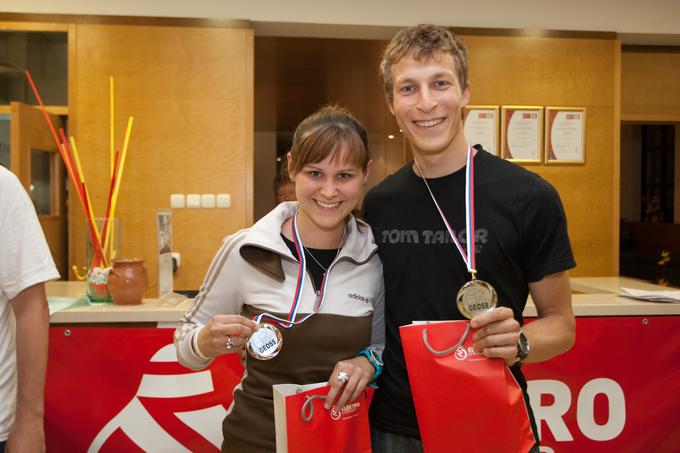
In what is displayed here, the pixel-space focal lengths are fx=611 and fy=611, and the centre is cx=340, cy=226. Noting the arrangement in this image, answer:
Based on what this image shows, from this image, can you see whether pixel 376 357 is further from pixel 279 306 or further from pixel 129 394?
pixel 129 394

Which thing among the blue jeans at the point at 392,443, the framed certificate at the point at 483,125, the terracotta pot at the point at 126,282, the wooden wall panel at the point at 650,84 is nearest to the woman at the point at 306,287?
the blue jeans at the point at 392,443

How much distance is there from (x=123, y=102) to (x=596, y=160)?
3512 mm

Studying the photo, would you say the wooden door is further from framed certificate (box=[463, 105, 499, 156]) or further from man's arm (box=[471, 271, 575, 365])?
man's arm (box=[471, 271, 575, 365])

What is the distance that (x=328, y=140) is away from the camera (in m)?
1.37

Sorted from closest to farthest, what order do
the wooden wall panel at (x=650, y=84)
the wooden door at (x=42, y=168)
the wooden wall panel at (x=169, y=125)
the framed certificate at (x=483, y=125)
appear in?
the wooden door at (x=42, y=168), the wooden wall panel at (x=169, y=125), the framed certificate at (x=483, y=125), the wooden wall panel at (x=650, y=84)

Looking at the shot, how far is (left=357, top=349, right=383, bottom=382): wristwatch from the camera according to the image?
1335 mm

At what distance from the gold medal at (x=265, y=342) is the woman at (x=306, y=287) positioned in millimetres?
62

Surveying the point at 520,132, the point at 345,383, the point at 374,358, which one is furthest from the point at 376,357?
the point at 520,132

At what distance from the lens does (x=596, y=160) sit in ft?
15.3

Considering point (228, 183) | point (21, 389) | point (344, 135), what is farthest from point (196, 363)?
point (228, 183)

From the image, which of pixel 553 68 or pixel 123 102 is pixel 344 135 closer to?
pixel 123 102

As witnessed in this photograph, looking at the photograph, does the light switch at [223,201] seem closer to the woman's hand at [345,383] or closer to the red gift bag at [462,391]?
the woman's hand at [345,383]

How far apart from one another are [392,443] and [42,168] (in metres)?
3.89

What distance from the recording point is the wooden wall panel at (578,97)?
459cm
